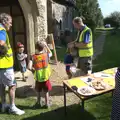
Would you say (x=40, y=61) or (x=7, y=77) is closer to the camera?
(x=7, y=77)

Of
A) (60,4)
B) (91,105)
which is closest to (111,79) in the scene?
(91,105)

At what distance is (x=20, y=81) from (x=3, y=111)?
1804 mm

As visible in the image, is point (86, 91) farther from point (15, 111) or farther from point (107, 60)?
point (107, 60)

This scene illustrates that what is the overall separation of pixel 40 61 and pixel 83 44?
1.22 metres

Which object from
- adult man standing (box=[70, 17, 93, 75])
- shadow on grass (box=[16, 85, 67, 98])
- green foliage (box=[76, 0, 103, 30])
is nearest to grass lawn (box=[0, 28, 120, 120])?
shadow on grass (box=[16, 85, 67, 98])

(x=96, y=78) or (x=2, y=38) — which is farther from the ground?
(x=2, y=38)

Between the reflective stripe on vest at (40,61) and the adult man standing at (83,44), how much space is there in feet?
3.47

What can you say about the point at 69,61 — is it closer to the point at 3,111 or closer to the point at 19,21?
the point at 3,111

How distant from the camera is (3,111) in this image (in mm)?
4391

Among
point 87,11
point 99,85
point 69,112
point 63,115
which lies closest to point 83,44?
point 99,85

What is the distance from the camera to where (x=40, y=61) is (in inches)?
171

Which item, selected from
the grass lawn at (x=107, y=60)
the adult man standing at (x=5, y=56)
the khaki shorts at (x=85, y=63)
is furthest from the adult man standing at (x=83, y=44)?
the grass lawn at (x=107, y=60)

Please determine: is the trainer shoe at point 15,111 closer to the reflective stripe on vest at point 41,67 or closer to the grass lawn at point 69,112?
the grass lawn at point 69,112

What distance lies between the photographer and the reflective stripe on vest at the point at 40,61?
14.1ft
